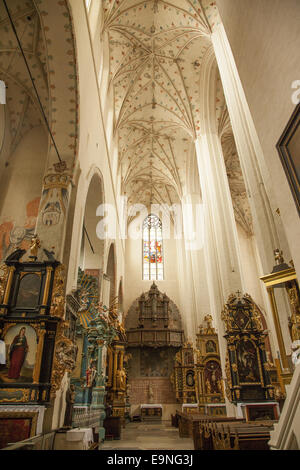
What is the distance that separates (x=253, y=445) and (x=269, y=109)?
431 cm

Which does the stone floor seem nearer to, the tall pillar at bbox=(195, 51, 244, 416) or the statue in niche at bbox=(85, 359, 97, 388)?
the statue in niche at bbox=(85, 359, 97, 388)

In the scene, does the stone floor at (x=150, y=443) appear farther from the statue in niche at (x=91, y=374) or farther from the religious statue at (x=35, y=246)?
the religious statue at (x=35, y=246)

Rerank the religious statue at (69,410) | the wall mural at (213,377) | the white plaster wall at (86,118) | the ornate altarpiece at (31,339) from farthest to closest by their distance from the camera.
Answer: the wall mural at (213,377), the white plaster wall at (86,118), the religious statue at (69,410), the ornate altarpiece at (31,339)

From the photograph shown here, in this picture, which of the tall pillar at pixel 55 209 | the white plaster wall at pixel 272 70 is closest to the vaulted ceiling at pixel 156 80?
the tall pillar at pixel 55 209

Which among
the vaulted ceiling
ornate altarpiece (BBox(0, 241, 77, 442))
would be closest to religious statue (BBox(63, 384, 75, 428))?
ornate altarpiece (BBox(0, 241, 77, 442))

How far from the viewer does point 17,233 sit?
7320 mm

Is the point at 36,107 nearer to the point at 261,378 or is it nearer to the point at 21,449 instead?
the point at 21,449

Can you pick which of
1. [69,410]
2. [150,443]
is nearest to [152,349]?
[150,443]

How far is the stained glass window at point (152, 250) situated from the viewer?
20.8 metres

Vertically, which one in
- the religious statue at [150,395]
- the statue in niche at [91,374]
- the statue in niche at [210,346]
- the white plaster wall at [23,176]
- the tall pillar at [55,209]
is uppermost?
the white plaster wall at [23,176]

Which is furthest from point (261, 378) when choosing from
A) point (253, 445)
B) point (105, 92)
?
point (105, 92)

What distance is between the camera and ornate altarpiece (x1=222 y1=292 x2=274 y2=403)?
7.57 m

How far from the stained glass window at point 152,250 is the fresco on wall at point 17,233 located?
44.3 ft

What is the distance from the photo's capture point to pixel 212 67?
12.7m
